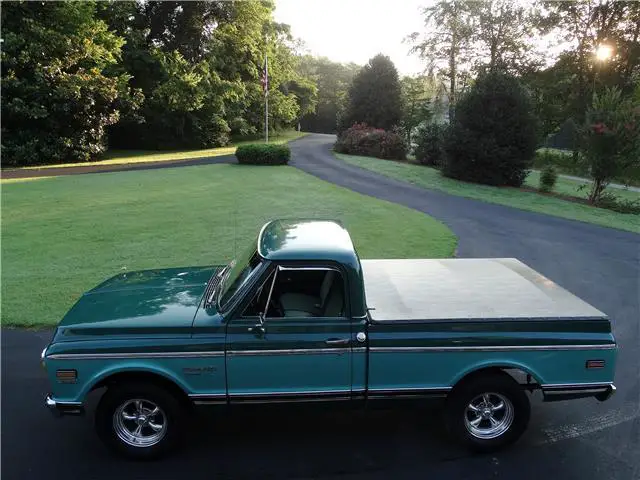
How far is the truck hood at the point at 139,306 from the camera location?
4.17 m

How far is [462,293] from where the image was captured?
486 cm

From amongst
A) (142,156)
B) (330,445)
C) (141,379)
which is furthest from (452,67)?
(141,379)

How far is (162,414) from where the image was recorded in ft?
13.9

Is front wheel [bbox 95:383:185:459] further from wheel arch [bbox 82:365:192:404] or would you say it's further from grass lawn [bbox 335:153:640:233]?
grass lawn [bbox 335:153:640:233]

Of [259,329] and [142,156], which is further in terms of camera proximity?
[142,156]

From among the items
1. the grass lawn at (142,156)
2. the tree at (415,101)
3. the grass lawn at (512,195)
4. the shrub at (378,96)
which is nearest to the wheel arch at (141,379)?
the grass lawn at (512,195)

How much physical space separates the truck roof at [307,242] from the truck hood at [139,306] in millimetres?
860

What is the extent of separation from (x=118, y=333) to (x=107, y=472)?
1.13m

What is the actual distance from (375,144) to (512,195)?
13681 millimetres

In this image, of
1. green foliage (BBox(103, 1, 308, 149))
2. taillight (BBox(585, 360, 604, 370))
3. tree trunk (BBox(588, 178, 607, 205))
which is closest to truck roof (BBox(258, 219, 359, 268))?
taillight (BBox(585, 360, 604, 370))

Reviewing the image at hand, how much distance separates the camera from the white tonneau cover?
435 centimetres

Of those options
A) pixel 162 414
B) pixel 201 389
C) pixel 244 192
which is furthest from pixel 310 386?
pixel 244 192

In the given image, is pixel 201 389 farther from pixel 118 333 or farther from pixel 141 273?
pixel 141 273

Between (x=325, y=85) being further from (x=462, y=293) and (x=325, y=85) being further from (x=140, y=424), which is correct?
(x=140, y=424)
